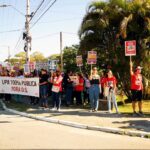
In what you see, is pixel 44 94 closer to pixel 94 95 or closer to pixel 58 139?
pixel 94 95

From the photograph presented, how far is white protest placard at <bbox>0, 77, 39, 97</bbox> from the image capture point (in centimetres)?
2120

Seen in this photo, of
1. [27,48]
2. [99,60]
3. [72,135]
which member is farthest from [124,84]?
[27,48]

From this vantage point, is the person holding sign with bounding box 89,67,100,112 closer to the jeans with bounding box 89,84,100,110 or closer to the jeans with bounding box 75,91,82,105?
the jeans with bounding box 89,84,100,110

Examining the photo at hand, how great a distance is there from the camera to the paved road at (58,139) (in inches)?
416

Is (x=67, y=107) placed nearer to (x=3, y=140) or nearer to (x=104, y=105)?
(x=104, y=105)

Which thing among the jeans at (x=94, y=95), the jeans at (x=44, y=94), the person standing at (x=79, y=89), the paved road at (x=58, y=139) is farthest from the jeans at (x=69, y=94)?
the paved road at (x=58, y=139)

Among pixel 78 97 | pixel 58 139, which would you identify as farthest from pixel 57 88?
pixel 58 139

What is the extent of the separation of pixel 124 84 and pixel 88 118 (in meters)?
6.08

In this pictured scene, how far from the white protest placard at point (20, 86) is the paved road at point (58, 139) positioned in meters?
6.78

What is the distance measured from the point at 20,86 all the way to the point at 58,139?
1180cm

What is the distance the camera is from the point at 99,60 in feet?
71.2

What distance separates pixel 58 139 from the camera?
1154 cm

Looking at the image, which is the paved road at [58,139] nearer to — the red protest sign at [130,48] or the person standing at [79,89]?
the red protest sign at [130,48]

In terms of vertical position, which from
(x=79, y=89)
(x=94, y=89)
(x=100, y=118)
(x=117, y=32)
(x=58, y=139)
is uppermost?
(x=117, y=32)
